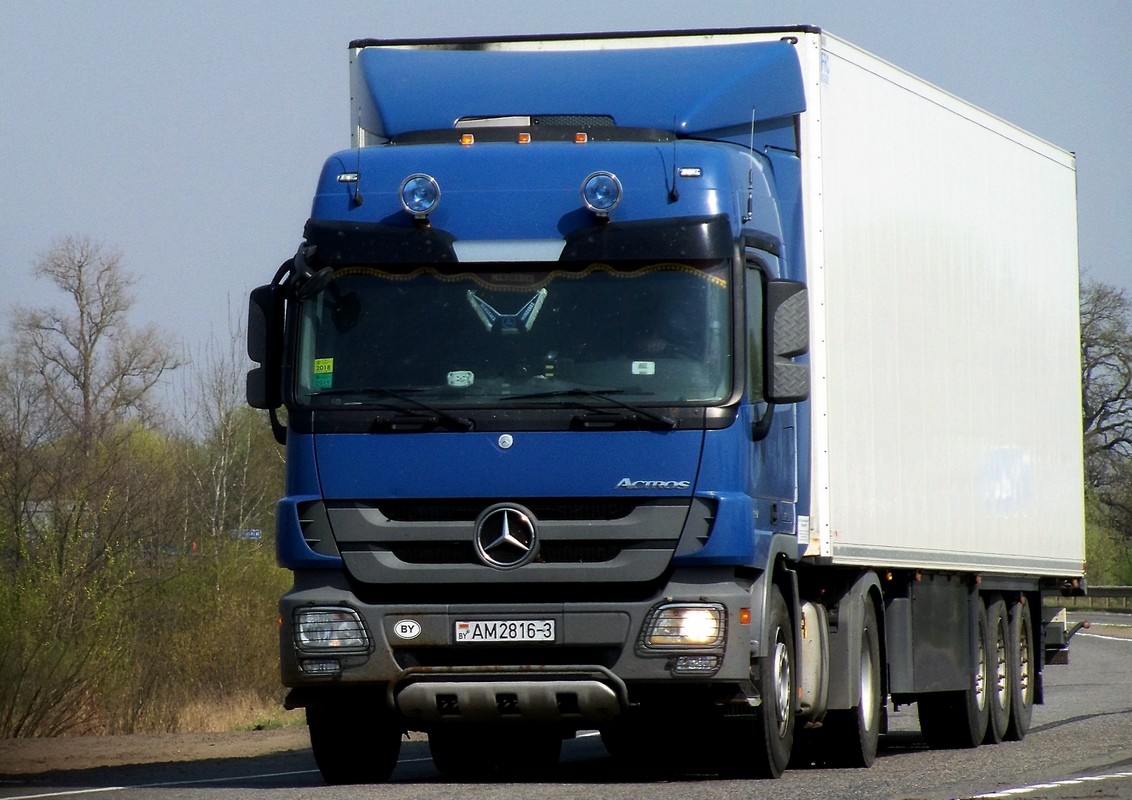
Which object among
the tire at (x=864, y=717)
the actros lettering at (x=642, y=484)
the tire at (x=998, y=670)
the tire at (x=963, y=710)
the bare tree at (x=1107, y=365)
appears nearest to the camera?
the actros lettering at (x=642, y=484)

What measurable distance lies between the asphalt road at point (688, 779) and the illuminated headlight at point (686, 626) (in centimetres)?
72

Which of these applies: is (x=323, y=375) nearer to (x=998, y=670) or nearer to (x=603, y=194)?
(x=603, y=194)

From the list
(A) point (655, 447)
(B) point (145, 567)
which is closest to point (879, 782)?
(A) point (655, 447)

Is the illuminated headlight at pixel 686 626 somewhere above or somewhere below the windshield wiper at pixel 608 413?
below

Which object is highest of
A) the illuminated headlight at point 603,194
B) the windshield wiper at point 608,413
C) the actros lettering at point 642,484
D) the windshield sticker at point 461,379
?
the illuminated headlight at point 603,194

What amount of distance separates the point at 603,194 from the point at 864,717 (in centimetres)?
421

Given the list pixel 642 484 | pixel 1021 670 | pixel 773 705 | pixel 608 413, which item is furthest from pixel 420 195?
pixel 1021 670

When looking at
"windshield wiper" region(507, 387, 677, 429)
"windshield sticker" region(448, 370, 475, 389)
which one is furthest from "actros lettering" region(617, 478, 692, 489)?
"windshield sticker" region(448, 370, 475, 389)

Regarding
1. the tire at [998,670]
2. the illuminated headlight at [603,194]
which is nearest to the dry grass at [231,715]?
the tire at [998,670]

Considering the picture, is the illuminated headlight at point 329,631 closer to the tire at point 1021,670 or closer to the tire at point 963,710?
the tire at point 963,710

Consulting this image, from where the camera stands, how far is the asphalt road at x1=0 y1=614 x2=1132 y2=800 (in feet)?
30.2

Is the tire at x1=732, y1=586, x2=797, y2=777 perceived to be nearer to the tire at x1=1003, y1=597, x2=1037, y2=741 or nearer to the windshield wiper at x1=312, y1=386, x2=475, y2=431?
the windshield wiper at x1=312, y1=386, x2=475, y2=431

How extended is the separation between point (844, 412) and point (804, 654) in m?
1.44

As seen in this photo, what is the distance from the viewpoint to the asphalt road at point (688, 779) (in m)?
9.22
